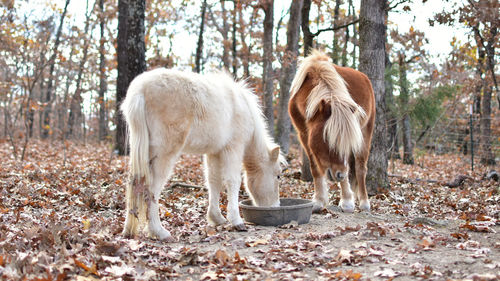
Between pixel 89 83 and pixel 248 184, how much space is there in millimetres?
26123

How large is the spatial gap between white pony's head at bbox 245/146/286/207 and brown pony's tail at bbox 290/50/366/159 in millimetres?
841

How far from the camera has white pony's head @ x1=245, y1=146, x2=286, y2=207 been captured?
6.19 metres

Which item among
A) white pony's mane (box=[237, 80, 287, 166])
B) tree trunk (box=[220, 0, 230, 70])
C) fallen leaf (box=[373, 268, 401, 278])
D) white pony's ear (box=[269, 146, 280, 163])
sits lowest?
fallen leaf (box=[373, 268, 401, 278])

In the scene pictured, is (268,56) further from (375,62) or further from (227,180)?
(227,180)

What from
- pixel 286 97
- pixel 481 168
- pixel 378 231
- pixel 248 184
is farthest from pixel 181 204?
pixel 481 168

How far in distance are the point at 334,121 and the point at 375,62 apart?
9.64ft

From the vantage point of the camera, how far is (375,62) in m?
8.17

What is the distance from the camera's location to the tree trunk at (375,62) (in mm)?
8148

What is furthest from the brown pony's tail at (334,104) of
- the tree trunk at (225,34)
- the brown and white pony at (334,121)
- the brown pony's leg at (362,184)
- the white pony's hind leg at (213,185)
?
the tree trunk at (225,34)

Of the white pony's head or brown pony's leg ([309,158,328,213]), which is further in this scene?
brown pony's leg ([309,158,328,213])

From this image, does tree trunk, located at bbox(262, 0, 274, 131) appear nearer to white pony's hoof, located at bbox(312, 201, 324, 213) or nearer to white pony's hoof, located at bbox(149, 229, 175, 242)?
white pony's hoof, located at bbox(312, 201, 324, 213)

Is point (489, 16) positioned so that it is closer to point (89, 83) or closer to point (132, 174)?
point (132, 174)

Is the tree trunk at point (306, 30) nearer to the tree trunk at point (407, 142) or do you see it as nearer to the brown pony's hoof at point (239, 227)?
the brown pony's hoof at point (239, 227)

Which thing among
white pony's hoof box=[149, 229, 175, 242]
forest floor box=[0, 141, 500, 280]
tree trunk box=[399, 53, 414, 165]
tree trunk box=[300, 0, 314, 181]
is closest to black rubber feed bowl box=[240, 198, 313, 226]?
forest floor box=[0, 141, 500, 280]
